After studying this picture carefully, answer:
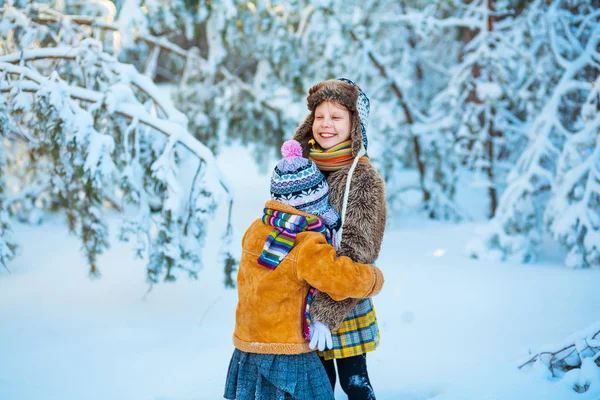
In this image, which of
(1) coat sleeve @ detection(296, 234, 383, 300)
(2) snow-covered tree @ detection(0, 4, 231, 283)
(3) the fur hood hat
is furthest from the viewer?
(2) snow-covered tree @ detection(0, 4, 231, 283)

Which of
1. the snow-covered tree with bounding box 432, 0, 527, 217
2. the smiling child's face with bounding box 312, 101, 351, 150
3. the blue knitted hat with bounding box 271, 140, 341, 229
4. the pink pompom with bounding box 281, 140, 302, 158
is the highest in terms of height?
the snow-covered tree with bounding box 432, 0, 527, 217

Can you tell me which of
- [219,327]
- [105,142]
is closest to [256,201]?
[219,327]

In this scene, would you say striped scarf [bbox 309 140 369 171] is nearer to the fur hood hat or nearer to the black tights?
the fur hood hat

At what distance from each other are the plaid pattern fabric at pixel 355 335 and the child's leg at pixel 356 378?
0.20 feet

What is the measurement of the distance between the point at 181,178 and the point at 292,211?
7.37 ft

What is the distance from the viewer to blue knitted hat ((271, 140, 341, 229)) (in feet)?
7.04

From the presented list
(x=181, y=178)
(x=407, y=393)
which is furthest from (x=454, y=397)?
(x=181, y=178)

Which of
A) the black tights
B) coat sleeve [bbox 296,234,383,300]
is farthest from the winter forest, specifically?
coat sleeve [bbox 296,234,383,300]

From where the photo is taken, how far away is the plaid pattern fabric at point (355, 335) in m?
2.32

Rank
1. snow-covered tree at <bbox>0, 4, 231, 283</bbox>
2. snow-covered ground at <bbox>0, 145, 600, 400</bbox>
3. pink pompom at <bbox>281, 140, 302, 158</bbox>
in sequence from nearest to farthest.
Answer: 1. pink pompom at <bbox>281, 140, 302, 158</bbox>
2. snow-covered ground at <bbox>0, 145, 600, 400</bbox>
3. snow-covered tree at <bbox>0, 4, 231, 283</bbox>

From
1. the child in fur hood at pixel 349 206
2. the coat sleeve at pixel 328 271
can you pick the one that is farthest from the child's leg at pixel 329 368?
the coat sleeve at pixel 328 271

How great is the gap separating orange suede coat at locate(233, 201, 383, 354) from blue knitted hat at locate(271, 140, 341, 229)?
40 mm

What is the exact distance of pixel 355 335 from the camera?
235cm

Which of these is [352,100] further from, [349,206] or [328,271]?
[328,271]
